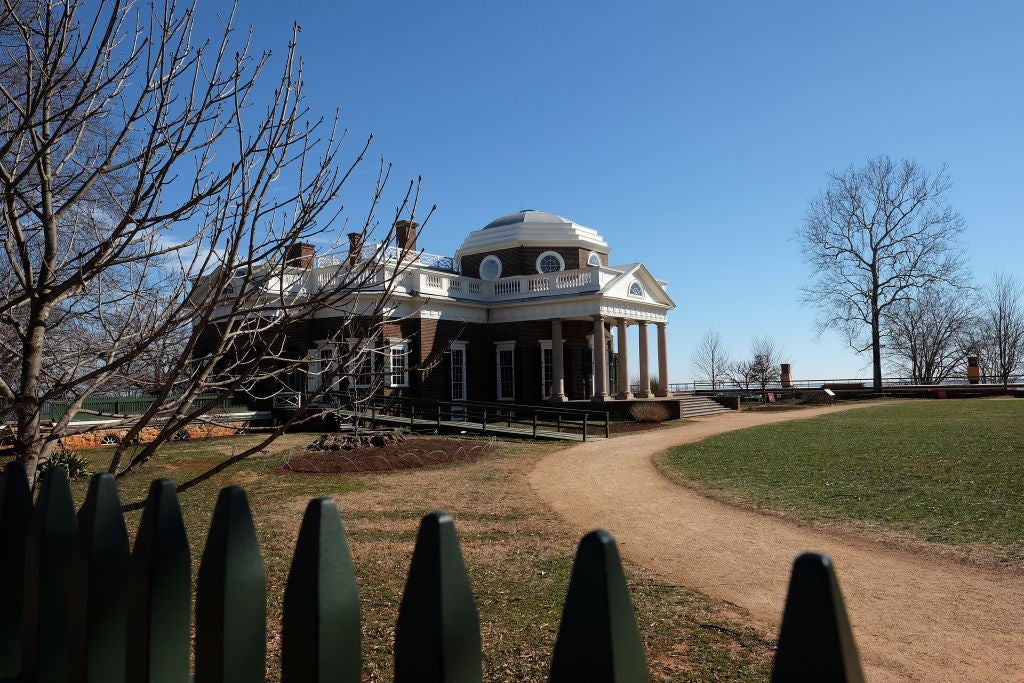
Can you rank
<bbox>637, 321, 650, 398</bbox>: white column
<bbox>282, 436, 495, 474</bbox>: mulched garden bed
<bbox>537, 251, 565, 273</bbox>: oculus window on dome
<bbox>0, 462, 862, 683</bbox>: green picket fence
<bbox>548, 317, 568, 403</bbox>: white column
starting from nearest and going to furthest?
<bbox>0, 462, 862, 683</bbox>: green picket fence
<bbox>282, 436, 495, 474</bbox>: mulched garden bed
<bbox>548, 317, 568, 403</bbox>: white column
<bbox>637, 321, 650, 398</bbox>: white column
<bbox>537, 251, 565, 273</bbox>: oculus window on dome

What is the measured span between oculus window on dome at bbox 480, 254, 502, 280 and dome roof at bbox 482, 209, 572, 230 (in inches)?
90.7

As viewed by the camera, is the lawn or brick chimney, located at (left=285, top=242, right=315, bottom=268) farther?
the lawn

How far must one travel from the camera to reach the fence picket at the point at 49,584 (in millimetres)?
2105

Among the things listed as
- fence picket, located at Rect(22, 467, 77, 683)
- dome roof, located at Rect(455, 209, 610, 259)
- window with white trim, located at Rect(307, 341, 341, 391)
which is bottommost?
fence picket, located at Rect(22, 467, 77, 683)

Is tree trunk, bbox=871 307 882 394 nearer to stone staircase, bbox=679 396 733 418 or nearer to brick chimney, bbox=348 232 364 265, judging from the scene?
stone staircase, bbox=679 396 733 418

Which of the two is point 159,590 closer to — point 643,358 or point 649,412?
point 649,412

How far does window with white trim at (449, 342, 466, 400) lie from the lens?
30562 mm

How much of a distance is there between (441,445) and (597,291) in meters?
12.7

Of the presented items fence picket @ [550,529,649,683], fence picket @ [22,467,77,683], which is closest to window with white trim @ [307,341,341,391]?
fence picket @ [22,467,77,683]

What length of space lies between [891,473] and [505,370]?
20936 millimetres

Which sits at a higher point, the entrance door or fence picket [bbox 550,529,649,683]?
the entrance door

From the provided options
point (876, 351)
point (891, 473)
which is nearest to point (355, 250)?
point (891, 473)

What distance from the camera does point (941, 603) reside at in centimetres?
618

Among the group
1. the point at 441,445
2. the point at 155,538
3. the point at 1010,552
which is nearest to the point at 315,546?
the point at 155,538
